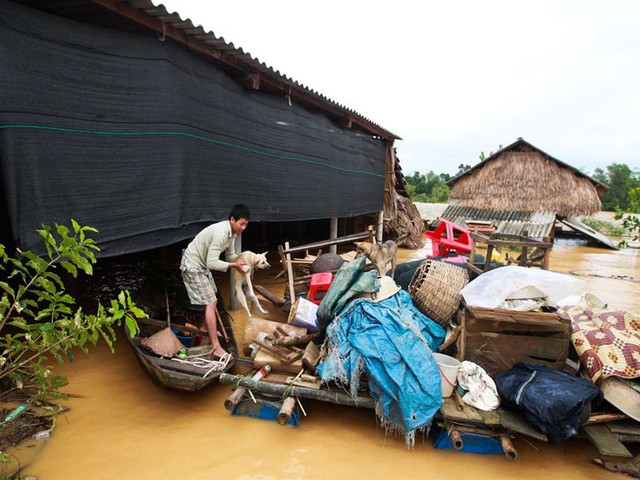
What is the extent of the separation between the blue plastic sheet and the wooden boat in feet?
3.82

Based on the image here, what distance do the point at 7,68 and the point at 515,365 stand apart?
5.23 m

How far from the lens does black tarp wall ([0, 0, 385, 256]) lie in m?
2.89

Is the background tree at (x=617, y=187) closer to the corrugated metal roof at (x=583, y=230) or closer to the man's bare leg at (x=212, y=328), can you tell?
the corrugated metal roof at (x=583, y=230)

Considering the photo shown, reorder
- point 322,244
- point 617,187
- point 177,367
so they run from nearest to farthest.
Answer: point 177,367, point 322,244, point 617,187

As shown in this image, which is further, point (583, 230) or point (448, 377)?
point (583, 230)

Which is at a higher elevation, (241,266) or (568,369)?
(241,266)

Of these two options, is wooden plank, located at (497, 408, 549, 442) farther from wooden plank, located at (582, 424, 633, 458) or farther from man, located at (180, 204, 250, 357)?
man, located at (180, 204, 250, 357)

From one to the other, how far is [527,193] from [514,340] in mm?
15316

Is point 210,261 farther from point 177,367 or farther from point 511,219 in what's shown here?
point 511,219

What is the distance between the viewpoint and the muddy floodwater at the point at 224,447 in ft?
9.98

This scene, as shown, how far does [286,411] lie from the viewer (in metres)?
3.38

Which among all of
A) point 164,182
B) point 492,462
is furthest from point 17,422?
point 492,462

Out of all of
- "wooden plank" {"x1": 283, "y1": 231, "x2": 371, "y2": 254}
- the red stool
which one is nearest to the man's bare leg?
the red stool

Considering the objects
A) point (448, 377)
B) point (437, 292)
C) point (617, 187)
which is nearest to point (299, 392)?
point (448, 377)
